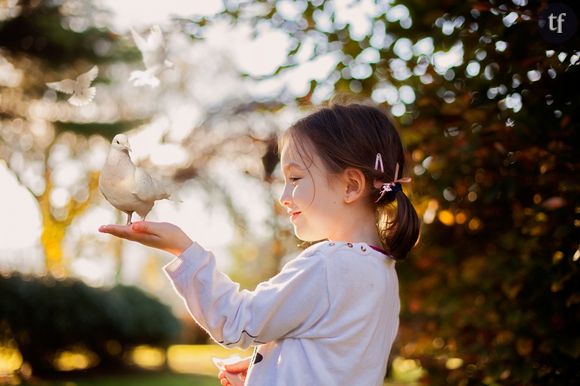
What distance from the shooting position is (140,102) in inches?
632

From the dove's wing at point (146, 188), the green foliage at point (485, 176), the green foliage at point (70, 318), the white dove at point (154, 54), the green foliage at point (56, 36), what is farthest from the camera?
the green foliage at point (56, 36)

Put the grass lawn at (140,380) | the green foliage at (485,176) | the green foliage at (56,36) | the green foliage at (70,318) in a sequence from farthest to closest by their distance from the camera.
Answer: the green foliage at (56,36), the grass lawn at (140,380), the green foliage at (70,318), the green foliage at (485,176)

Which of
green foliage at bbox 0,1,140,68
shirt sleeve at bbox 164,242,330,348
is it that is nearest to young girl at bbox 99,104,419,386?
shirt sleeve at bbox 164,242,330,348

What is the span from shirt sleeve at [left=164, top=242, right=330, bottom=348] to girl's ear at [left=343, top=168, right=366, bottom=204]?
22 cm

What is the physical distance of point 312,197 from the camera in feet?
5.50

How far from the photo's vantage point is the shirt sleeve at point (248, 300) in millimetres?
1470

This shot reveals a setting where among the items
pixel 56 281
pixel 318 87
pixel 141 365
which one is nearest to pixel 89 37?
pixel 56 281

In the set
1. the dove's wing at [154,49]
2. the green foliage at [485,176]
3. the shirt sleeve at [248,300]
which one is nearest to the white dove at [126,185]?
the shirt sleeve at [248,300]

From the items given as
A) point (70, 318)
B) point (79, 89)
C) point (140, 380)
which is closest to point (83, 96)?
point (79, 89)

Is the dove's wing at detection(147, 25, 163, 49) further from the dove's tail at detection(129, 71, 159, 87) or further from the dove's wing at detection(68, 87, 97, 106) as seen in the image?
the dove's wing at detection(68, 87, 97, 106)

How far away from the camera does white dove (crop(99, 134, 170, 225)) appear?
4.80 feet

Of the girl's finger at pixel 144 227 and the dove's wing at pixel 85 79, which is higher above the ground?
the dove's wing at pixel 85 79

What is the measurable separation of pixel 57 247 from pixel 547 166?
16.9 meters

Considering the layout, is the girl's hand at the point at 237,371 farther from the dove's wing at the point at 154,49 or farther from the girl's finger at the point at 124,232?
the dove's wing at the point at 154,49
